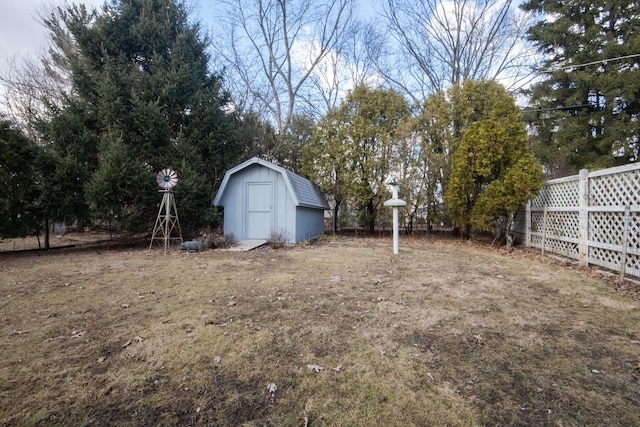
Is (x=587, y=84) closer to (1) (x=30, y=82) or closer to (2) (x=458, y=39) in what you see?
(2) (x=458, y=39)

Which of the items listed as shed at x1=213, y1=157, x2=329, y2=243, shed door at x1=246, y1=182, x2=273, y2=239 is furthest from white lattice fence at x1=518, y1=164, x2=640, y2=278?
shed door at x1=246, y1=182, x2=273, y2=239

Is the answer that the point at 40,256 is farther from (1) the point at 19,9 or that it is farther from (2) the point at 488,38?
(2) the point at 488,38

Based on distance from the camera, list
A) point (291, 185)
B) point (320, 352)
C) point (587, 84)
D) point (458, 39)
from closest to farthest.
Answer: point (320, 352) < point (291, 185) < point (587, 84) < point (458, 39)

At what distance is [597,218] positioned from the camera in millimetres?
5934

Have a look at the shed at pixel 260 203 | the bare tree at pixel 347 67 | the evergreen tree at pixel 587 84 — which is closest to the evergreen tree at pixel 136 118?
the shed at pixel 260 203

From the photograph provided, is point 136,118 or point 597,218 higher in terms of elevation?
point 136,118

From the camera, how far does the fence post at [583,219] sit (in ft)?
19.9

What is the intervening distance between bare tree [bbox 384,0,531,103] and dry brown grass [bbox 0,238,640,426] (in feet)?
48.7

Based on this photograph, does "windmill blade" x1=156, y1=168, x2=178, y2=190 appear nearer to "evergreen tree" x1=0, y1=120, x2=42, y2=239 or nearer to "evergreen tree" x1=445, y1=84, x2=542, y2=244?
"evergreen tree" x1=0, y1=120, x2=42, y2=239

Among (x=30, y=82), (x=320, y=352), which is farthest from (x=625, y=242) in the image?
(x=30, y=82)

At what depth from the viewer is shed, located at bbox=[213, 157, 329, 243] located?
9.95 metres

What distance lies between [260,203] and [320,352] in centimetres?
803

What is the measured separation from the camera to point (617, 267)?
5.24 metres

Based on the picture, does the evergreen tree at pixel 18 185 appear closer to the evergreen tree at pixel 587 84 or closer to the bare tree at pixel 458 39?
the bare tree at pixel 458 39
